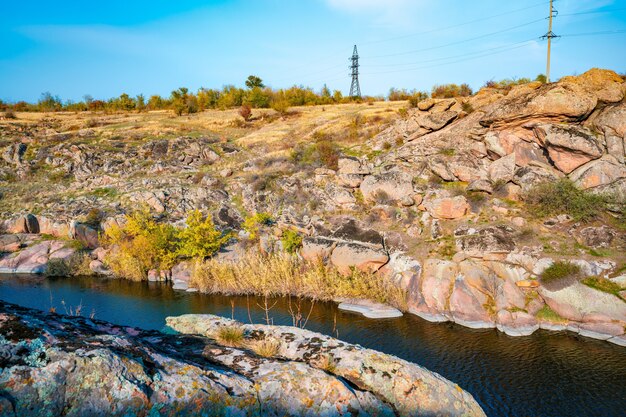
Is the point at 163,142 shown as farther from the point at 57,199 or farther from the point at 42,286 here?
the point at 42,286

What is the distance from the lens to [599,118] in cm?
2200

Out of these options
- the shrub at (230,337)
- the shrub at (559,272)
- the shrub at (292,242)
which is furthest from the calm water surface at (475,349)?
the shrub at (230,337)

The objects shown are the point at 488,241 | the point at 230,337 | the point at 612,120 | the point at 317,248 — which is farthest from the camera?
the point at 612,120

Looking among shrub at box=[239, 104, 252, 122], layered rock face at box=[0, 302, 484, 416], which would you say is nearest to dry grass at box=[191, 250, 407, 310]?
layered rock face at box=[0, 302, 484, 416]

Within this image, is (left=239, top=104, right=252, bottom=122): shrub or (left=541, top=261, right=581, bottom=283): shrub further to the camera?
(left=239, top=104, right=252, bottom=122): shrub

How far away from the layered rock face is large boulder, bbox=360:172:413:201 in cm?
1764

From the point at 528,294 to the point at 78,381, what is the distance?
17.8 metres

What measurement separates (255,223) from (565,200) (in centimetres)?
1793

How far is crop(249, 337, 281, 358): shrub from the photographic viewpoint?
6536mm

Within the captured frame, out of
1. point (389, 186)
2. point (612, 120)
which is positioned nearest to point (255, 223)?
point (389, 186)

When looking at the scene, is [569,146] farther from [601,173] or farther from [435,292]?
[435,292]

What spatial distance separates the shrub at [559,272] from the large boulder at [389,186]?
8.87m

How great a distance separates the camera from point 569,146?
2120cm

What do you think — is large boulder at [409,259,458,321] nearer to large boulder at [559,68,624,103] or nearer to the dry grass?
the dry grass
